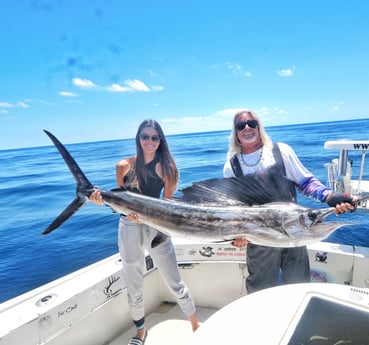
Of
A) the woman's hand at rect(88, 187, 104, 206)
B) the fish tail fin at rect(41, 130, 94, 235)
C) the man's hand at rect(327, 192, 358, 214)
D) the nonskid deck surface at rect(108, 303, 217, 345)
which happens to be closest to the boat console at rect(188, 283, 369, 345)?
the man's hand at rect(327, 192, 358, 214)

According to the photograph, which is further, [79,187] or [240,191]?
[79,187]

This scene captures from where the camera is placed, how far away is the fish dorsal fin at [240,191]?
1.54m

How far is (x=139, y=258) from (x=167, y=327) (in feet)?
2.87

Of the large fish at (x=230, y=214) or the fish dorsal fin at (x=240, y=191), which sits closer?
the large fish at (x=230, y=214)

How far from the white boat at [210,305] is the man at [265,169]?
0.33m

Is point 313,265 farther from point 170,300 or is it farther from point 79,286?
point 79,286

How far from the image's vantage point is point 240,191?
158 centimetres

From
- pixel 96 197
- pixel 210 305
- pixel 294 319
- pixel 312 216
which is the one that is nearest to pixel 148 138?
pixel 96 197

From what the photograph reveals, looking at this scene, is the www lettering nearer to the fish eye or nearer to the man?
the man

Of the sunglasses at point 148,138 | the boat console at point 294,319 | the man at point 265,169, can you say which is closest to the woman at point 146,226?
the sunglasses at point 148,138

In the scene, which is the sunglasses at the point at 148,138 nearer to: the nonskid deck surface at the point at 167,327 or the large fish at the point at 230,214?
the large fish at the point at 230,214

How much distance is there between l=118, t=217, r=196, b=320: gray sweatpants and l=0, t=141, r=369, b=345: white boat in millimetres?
234

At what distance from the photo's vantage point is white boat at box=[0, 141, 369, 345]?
1062 mm

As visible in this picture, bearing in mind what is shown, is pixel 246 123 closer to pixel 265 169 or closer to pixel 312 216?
pixel 265 169
